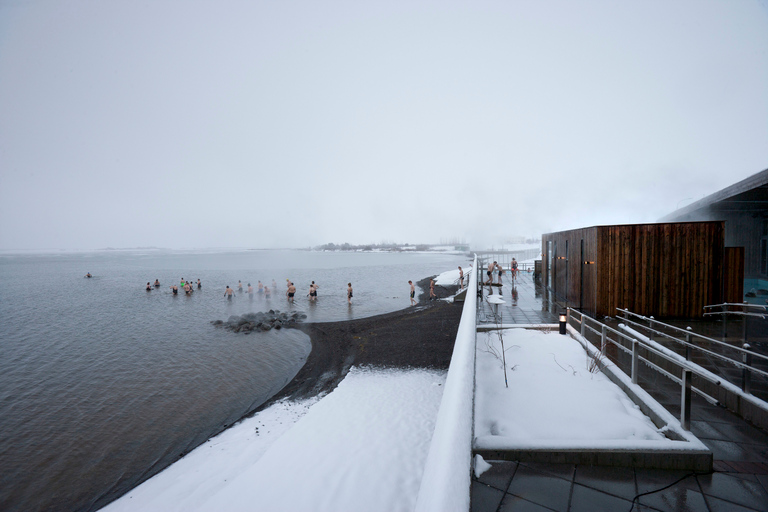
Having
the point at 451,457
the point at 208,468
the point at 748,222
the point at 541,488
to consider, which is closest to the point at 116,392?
the point at 208,468

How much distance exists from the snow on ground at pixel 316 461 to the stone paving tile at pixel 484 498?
187cm

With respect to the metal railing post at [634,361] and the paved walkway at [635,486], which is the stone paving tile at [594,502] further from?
the metal railing post at [634,361]

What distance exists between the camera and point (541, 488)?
2787 millimetres

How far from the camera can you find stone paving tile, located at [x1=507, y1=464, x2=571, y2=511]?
2.65 meters

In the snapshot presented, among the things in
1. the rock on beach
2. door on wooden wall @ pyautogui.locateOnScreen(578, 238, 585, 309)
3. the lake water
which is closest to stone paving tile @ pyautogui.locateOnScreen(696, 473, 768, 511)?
door on wooden wall @ pyautogui.locateOnScreen(578, 238, 585, 309)

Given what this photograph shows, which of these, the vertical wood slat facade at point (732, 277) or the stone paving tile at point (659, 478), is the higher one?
the vertical wood slat facade at point (732, 277)

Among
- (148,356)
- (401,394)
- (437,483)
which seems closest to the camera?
(437,483)

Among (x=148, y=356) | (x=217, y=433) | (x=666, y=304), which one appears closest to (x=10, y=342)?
(x=148, y=356)

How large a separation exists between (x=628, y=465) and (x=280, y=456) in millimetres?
4906

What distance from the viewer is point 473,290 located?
6.25 metres

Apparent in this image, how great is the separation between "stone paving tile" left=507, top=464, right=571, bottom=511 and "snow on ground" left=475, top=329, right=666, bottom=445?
11.3 inches

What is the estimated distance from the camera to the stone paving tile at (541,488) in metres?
2.65

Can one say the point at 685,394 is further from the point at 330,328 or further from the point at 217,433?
the point at 330,328

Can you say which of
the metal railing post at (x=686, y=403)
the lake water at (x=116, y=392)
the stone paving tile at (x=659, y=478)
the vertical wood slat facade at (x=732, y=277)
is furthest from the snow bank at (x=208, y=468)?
the vertical wood slat facade at (x=732, y=277)
